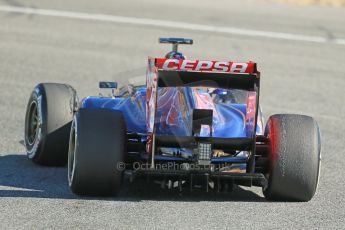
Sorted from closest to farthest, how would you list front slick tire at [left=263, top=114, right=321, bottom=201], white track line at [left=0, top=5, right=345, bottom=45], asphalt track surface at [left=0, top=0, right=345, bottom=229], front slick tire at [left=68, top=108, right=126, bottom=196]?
asphalt track surface at [left=0, top=0, right=345, bottom=229] < front slick tire at [left=68, top=108, right=126, bottom=196] < front slick tire at [left=263, top=114, right=321, bottom=201] < white track line at [left=0, top=5, right=345, bottom=45]

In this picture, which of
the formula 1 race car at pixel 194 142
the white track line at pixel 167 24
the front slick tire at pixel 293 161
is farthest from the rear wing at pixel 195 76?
the white track line at pixel 167 24

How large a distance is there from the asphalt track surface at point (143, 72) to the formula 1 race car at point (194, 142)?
0.24m

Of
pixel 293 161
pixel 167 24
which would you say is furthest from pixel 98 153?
pixel 167 24

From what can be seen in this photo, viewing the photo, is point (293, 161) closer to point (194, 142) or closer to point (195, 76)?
point (194, 142)

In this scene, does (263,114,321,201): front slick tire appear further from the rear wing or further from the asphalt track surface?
the rear wing

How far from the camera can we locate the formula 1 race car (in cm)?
812

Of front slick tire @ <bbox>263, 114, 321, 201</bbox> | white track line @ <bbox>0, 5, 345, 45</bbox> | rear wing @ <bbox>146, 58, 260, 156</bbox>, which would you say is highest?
white track line @ <bbox>0, 5, 345, 45</bbox>

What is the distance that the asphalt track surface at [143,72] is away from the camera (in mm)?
7918

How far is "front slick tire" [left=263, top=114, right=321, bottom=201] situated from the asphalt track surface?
138mm

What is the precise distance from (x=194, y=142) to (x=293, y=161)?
856 mm

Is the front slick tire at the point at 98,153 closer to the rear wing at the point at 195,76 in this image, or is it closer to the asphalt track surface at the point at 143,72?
the asphalt track surface at the point at 143,72

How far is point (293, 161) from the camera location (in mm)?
8320

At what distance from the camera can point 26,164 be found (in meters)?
9.97

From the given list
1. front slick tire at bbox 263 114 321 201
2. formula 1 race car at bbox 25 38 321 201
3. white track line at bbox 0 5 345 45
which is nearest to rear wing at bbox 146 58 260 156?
formula 1 race car at bbox 25 38 321 201
